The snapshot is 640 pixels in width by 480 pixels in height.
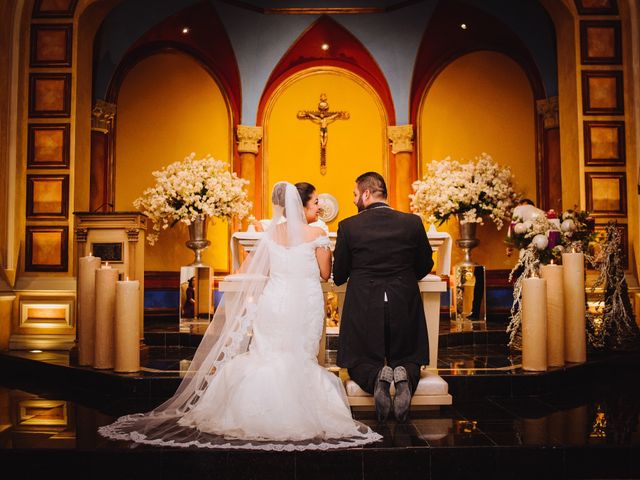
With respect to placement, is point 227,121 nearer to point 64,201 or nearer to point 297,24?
point 297,24

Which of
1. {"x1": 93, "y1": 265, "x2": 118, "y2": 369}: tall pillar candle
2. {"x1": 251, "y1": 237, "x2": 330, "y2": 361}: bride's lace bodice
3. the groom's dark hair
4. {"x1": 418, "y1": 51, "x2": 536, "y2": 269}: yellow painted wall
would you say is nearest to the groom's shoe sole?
{"x1": 251, "y1": 237, "x2": 330, "y2": 361}: bride's lace bodice

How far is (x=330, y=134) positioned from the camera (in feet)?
33.4

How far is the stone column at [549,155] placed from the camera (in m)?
9.18

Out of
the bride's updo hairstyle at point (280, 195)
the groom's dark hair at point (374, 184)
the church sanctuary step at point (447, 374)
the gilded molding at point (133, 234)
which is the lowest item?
the church sanctuary step at point (447, 374)

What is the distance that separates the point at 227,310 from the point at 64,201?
3.69 metres

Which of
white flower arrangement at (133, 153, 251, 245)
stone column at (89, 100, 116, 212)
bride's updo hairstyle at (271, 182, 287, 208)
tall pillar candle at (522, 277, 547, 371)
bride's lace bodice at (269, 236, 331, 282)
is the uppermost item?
stone column at (89, 100, 116, 212)

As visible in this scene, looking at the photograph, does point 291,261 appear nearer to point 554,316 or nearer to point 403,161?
point 554,316

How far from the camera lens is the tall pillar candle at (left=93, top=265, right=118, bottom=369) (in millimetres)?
5125

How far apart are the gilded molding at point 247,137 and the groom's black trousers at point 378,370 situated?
20.5 feet

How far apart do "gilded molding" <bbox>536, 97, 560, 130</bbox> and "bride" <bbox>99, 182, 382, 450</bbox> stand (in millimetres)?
6073

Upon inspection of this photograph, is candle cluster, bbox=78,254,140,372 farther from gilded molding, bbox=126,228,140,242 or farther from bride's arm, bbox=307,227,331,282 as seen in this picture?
bride's arm, bbox=307,227,331,282

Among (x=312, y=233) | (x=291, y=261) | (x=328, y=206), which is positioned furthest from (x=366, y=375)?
(x=328, y=206)

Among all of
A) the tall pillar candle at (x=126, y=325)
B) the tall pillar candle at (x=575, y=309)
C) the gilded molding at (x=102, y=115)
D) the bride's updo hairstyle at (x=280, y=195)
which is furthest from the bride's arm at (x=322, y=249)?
the gilded molding at (x=102, y=115)

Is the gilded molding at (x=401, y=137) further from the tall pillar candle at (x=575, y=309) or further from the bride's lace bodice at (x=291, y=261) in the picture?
the bride's lace bodice at (x=291, y=261)
